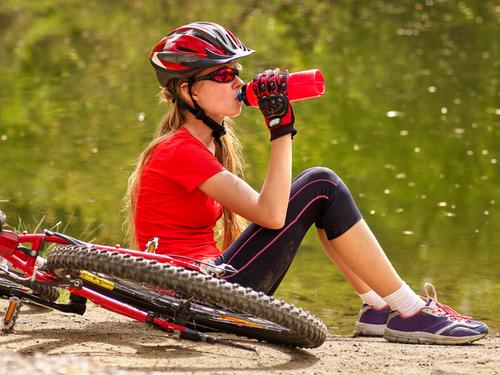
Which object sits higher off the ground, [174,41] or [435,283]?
[174,41]

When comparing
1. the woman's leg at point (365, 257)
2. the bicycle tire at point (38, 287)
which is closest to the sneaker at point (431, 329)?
the woman's leg at point (365, 257)

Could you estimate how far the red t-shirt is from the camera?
477 cm

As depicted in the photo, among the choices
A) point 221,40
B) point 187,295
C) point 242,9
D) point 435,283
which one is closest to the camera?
point 187,295

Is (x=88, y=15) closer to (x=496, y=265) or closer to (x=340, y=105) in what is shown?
(x=340, y=105)

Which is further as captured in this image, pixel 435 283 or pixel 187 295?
pixel 435 283

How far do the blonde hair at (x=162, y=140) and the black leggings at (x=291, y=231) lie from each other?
1.32 ft

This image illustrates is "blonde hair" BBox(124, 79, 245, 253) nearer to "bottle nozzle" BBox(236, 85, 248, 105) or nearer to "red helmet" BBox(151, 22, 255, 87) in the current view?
"red helmet" BBox(151, 22, 255, 87)

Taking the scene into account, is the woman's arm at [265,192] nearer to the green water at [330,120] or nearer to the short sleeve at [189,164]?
the short sleeve at [189,164]

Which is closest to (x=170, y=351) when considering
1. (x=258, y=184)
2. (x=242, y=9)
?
(x=258, y=184)

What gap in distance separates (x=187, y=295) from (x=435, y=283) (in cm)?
293

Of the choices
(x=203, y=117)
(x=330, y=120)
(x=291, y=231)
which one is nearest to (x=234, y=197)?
(x=291, y=231)

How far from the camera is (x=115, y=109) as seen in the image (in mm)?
11891

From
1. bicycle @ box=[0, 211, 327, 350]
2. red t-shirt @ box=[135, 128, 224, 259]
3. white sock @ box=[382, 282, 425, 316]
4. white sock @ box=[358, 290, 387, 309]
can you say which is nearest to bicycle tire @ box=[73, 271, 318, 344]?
bicycle @ box=[0, 211, 327, 350]

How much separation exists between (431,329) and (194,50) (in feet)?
5.03
